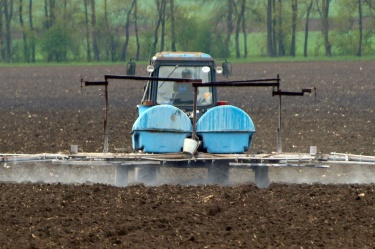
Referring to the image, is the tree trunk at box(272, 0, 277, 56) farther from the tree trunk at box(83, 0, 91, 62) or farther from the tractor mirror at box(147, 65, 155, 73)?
the tractor mirror at box(147, 65, 155, 73)

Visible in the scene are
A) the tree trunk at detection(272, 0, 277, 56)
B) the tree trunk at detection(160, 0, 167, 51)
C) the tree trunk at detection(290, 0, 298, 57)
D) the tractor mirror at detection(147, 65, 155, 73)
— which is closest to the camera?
the tractor mirror at detection(147, 65, 155, 73)

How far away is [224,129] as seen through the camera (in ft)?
39.1

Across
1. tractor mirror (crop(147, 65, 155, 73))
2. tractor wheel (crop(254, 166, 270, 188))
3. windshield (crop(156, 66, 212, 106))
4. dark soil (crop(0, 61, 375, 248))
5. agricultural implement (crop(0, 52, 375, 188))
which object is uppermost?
tractor mirror (crop(147, 65, 155, 73))

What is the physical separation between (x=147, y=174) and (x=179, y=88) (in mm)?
1873

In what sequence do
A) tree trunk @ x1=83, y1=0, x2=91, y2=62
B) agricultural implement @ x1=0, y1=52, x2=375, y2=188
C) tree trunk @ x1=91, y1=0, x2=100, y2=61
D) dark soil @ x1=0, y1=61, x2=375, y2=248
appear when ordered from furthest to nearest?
tree trunk @ x1=91, y1=0, x2=100, y2=61 < tree trunk @ x1=83, y1=0, x2=91, y2=62 < agricultural implement @ x1=0, y1=52, x2=375, y2=188 < dark soil @ x1=0, y1=61, x2=375, y2=248

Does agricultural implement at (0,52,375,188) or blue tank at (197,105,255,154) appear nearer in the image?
agricultural implement at (0,52,375,188)

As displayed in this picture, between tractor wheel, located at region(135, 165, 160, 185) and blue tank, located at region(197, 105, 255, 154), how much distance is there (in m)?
0.74

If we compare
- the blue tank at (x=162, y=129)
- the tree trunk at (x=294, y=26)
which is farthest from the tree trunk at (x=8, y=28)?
the blue tank at (x=162, y=129)

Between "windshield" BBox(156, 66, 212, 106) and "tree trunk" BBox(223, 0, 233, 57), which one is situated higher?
"tree trunk" BBox(223, 0, 233, 57)

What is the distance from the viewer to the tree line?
57.8 m

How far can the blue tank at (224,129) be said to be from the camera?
11.9 meters

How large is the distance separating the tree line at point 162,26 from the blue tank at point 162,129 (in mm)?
43112

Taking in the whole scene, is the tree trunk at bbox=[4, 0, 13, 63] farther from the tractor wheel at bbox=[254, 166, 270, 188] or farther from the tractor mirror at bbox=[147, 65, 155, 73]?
the tractor wheel at bbox=[254, 166, 270, 188]

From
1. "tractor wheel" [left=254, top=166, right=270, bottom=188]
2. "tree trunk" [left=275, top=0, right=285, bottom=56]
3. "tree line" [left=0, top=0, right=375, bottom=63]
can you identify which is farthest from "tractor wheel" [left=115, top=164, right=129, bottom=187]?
"tree trunk" [left=275, top=0, right=285, bottom=56]
